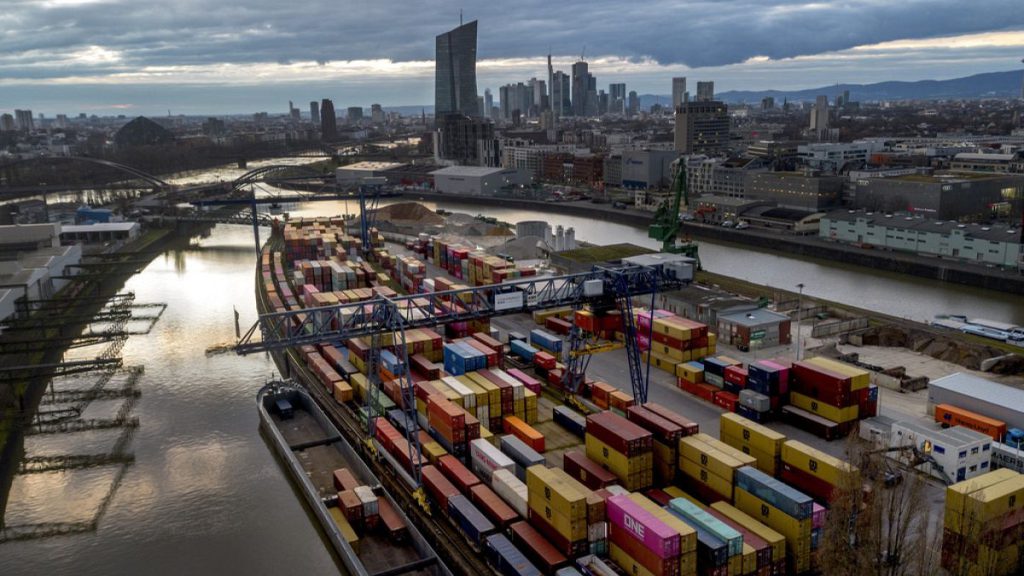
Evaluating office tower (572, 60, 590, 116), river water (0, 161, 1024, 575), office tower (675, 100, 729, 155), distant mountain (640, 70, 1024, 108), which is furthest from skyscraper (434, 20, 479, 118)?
distant mountain (640, 70, 1024, 108)

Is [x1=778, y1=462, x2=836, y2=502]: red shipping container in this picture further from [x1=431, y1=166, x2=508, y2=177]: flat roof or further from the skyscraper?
the skyscraper

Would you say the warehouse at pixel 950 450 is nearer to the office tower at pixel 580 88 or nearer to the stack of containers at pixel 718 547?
the stack of containers at pixel 718 547

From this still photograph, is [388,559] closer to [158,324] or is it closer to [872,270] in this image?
[158,324]

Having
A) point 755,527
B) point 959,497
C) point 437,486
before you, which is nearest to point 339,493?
point 437,486

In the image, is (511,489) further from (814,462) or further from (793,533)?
(814,462)

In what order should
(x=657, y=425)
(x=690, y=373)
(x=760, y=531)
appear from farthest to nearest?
1. (x=690, y=373)
2. (x=657, y=425)
3. (x=760, y=531)
